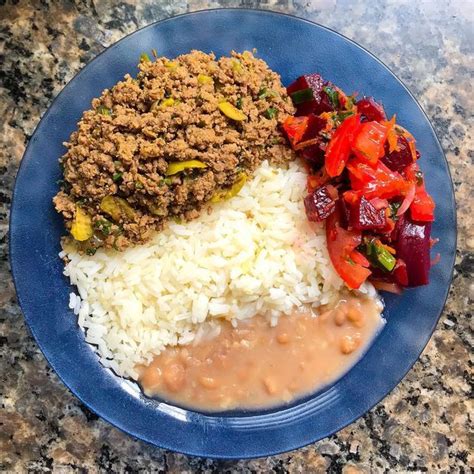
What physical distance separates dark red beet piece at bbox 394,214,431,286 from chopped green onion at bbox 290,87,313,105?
67 cm

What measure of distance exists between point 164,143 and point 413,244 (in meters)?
1.15

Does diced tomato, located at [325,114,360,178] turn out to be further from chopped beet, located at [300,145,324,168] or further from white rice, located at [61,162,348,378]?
white rice, located at [61,162,348,378]

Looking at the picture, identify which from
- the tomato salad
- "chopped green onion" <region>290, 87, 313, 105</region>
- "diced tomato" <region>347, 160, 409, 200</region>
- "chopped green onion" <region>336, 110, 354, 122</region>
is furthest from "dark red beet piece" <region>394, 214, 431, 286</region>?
"chopped green onion" <region>290, 87, 313, 105</region>

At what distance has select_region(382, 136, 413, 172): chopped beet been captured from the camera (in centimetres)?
267

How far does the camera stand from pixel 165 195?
2523 mm

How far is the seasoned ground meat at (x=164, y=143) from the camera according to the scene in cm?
246

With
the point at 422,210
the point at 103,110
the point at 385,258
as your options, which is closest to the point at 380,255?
the point at 385,258

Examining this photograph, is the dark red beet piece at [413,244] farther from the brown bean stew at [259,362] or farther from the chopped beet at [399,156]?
the brown bean stew at [259,362]

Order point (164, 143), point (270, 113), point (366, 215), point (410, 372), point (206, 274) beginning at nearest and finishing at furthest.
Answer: point (164, 143)
point (366, 215)
point (270, 113)
point (206, 274)
point (410, 372)

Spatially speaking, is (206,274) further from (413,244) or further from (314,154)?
(413,244)

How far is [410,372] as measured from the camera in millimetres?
3135

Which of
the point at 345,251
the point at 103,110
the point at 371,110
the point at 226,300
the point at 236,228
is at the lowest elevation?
the point at 226,300

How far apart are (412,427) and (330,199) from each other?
4.25ft

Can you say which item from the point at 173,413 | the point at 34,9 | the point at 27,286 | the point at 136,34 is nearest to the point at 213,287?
the point at 173,413
